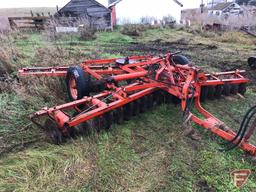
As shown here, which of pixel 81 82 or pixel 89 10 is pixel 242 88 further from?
pixel 89 10

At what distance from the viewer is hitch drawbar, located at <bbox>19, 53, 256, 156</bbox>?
3441mm

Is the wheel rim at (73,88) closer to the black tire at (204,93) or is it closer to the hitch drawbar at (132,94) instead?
the hitch drawbar at (132,94)

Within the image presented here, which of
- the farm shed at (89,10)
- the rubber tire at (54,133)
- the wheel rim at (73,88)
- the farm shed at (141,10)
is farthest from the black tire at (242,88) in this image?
the farm shed at (141,10)

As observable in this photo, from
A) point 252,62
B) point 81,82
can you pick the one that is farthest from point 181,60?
point 252,62

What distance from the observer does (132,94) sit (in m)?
4.17

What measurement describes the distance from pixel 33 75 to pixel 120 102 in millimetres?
2292

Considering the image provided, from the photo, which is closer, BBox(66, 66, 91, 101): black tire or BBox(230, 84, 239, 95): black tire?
BBox(66, 66, 91, 101): black tire

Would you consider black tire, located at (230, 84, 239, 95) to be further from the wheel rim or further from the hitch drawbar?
the wheel rim

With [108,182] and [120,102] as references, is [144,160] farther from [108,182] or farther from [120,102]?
[120,102]

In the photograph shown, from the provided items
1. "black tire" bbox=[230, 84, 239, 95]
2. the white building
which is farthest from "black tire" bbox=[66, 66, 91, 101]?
the white building

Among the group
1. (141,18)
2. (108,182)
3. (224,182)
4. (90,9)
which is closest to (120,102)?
(108,182)

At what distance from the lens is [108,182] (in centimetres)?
288

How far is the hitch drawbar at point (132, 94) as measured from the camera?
3.44 meters

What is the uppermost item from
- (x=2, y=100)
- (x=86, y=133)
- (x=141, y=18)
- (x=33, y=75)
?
(x=141, y=18)
